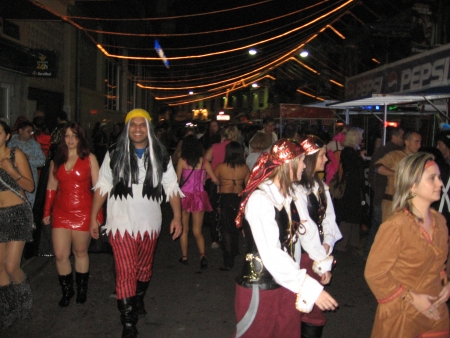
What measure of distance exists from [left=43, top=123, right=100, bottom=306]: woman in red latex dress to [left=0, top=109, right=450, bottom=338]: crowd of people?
0.04ft

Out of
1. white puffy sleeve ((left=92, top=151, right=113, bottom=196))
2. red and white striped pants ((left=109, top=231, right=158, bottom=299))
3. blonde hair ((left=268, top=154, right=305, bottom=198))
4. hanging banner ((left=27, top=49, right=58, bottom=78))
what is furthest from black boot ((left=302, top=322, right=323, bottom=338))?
hanging banner ((left=27, top=49, right=58, bottom=78))

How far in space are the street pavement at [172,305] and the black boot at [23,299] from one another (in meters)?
0.13

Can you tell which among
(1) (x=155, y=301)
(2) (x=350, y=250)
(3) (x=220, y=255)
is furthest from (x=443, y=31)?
(1) (x=155, y=301)

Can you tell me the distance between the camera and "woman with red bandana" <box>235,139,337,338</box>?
287 cm

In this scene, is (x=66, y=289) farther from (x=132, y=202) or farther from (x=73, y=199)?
(x=132, y=202)

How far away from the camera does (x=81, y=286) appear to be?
18.0 feet

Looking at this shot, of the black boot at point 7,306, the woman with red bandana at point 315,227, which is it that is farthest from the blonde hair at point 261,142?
the black boot at point 7,306

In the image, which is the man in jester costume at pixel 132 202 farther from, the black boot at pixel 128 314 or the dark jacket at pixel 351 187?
the dark jacket at pixel 351 187

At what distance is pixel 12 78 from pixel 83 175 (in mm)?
7336

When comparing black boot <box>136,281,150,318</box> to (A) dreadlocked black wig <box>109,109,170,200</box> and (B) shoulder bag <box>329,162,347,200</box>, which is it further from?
(B) shoulder bag <box>329,162,347,200</box>

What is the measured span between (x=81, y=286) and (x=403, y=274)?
3.76m

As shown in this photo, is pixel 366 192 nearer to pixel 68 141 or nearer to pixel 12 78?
pixel 68 141

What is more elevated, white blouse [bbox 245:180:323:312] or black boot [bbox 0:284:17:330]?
white blouse [bbox 245:180:323:312]

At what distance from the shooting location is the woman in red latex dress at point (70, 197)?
5152mm
